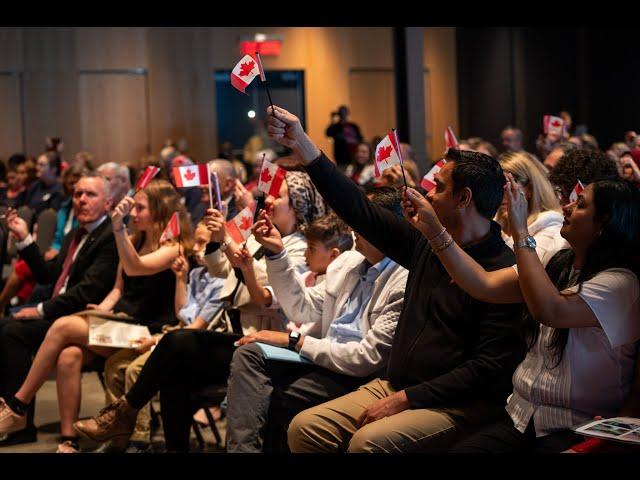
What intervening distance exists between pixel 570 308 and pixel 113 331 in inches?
99.2

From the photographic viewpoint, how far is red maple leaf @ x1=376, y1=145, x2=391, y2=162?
320cm

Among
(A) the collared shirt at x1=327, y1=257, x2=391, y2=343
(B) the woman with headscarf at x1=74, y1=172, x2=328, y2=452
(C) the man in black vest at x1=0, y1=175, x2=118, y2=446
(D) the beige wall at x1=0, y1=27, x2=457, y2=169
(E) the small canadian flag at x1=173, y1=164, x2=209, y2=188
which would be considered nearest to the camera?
(A) the collared shirt at x1=327, y1=257, x2=391, y2=343

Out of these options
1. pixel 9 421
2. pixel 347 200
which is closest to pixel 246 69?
pixel 347 200

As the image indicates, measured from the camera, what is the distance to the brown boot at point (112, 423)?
4.05 m

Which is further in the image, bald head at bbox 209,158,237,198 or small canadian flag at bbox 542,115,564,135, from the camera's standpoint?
bald head at bbox 209,158,237,198

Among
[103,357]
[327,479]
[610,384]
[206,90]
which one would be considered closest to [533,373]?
[610,384]

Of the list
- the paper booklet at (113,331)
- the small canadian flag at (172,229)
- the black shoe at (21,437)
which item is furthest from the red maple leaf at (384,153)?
the black shoe at (21,437)

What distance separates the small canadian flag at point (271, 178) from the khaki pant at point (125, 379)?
40.1 inches

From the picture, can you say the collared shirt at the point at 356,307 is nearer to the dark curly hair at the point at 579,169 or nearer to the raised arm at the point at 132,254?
the dark curly hair at the point at 579,169

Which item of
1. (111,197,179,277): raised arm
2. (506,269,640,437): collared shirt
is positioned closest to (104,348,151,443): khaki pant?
(111,197,179,277): raised arm

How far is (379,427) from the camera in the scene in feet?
9.11

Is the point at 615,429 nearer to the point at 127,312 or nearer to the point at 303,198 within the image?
the point at 303,198

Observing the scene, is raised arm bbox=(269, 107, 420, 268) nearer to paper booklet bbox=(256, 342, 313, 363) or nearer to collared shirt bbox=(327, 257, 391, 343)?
collared shirt bbox=(327, 257, 391, 343)

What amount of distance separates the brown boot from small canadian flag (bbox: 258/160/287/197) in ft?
3.63
